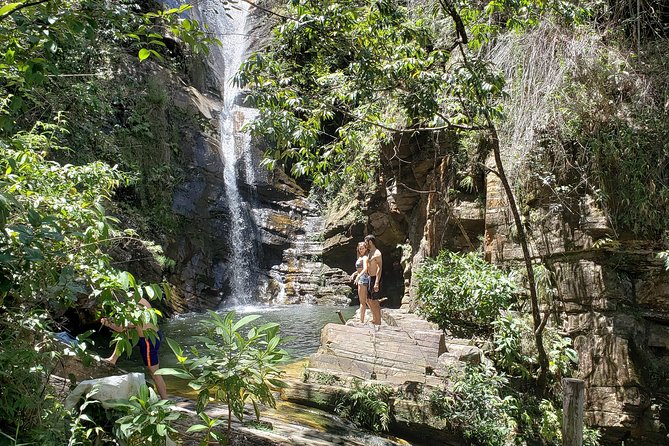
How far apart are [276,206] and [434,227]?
36.3ft

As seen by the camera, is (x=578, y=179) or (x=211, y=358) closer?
(x=211, y=358)

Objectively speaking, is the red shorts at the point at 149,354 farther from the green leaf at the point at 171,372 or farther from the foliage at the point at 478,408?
the foliage at the point at 478,408

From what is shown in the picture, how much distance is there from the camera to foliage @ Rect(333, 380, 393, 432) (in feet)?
21.9

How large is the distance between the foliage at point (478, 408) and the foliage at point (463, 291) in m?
1.58

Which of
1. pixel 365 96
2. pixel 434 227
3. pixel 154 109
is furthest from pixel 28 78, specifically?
pixel 154 109

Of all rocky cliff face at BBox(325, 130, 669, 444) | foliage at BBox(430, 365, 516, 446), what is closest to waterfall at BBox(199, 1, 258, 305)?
rocky cliff face at BBox(325, 130, 669, 444)

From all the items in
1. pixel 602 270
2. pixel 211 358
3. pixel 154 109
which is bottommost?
pixel 211 358

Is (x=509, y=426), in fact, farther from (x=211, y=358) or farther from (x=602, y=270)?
(x=211, y=358)

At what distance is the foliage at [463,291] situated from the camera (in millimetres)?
8297

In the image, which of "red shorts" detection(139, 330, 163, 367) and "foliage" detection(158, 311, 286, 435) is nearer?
"foliage" detection(158, 311, 286, 435)

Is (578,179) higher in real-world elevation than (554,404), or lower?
higher

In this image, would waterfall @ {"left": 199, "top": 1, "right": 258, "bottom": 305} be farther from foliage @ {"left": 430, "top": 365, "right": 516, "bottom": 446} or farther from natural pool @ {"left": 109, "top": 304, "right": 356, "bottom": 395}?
foliage @ {"left": 430, "top": 365, "right": 516, "bottom": 446}

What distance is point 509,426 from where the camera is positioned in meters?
6.62

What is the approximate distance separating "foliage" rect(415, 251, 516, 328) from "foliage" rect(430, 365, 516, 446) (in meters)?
1.58
